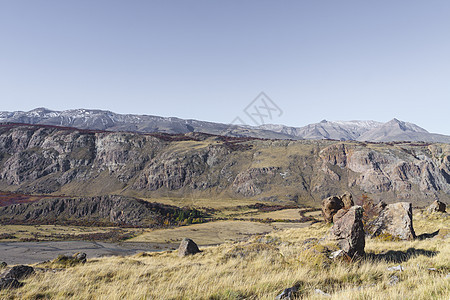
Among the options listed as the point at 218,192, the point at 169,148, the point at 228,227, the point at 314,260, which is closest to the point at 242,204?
the point at 218,192

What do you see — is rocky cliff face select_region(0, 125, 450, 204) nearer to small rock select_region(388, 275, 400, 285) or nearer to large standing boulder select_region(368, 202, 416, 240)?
large standing boulder select_region(368, 202, 416, 240)

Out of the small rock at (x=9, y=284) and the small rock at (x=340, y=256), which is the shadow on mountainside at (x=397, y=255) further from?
the small rock at (x=9, y=284)

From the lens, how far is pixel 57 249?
40156 millimetres

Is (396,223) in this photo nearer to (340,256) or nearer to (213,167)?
A: (340,256)

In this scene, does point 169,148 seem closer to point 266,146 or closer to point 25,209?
point 266,146

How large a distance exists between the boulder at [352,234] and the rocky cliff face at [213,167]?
98962 mm

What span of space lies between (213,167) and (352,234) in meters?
125

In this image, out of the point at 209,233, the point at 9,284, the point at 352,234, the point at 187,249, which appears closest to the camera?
the point at 9,284

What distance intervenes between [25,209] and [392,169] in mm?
137648

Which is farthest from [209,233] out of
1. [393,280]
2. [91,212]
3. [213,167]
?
[213,167]

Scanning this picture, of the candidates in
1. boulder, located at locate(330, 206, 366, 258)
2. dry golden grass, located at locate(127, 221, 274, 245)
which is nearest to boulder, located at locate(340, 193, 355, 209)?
boulder, located at locate(330, 206, 366, 258)

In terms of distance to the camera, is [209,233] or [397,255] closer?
[397,255]

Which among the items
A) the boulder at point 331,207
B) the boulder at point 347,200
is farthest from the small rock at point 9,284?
the boulder at point 347,200

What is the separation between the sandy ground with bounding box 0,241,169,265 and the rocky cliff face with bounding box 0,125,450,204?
74.8 meters
